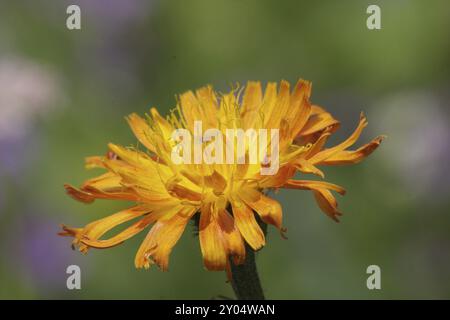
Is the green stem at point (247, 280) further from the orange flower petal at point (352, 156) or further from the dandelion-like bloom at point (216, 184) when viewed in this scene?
the orange flower petal at point (352, 156)

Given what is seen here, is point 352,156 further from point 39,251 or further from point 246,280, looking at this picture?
point 39,251

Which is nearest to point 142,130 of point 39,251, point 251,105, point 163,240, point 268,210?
point 251,105

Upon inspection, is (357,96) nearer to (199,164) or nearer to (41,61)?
(41,61)

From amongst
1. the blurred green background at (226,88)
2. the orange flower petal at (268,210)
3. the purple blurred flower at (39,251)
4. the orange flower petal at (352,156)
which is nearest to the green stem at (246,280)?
the orange flower petal at (268,210)

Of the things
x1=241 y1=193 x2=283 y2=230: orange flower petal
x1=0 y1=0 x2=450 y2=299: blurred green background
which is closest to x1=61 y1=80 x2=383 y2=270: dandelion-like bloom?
x1=241 y1=193 x2=283 y2=230: orange flower petal
